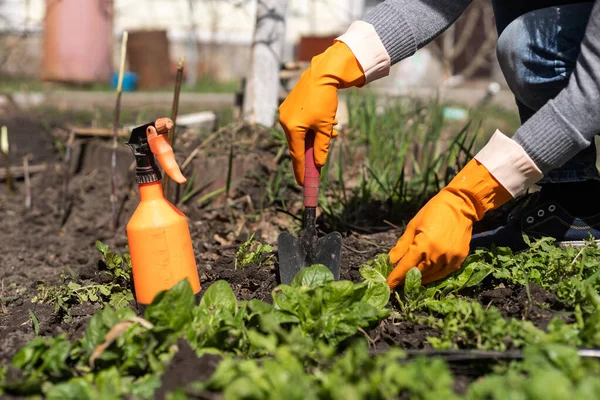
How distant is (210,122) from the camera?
3.63m

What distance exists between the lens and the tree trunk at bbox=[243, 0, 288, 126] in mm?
3229

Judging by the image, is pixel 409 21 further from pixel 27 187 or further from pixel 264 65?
pixel 27 187

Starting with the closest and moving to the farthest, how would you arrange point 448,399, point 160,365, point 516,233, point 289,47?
point 448,399, point 160,365, point 516,233, point 289,47

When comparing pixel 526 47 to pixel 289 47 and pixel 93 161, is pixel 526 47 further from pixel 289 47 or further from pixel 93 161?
pixel 289 47

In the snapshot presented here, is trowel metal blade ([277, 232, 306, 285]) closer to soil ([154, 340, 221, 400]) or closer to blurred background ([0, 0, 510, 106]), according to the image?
soil ([154, 340, 221, 400])

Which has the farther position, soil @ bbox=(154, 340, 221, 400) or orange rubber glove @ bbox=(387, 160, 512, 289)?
orange rubber glove @ bbox=(387, 160, 512, 289)

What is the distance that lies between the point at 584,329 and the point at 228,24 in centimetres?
947

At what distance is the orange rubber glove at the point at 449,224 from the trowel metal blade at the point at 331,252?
0.50 feet

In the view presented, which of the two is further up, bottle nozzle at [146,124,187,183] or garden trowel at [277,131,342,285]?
bottle nozzle at [146,124,187,183]

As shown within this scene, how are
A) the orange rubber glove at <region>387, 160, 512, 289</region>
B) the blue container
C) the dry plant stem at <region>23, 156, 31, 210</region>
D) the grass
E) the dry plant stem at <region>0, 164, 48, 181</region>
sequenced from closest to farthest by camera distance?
1. the orange rubber glove at <region>387, 160, 512, 289</region>
2. the grass
3. the dry plant stem at <region>23, 156, 31, 210</region>
4. the dry plant stem at <region>0, 164, 48, 181</region>
5. the blue container

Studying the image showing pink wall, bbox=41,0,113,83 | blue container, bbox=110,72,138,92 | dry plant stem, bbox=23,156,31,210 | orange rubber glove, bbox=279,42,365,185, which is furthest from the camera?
blue container, bbox=110,72,138,92

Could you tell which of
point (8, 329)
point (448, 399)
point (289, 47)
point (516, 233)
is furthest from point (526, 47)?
point (289, 47)

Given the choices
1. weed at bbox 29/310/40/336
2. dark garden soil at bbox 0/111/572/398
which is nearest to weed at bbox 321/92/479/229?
dark garden soil at bbox 0/111/572/398

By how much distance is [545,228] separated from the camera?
6.93ft
